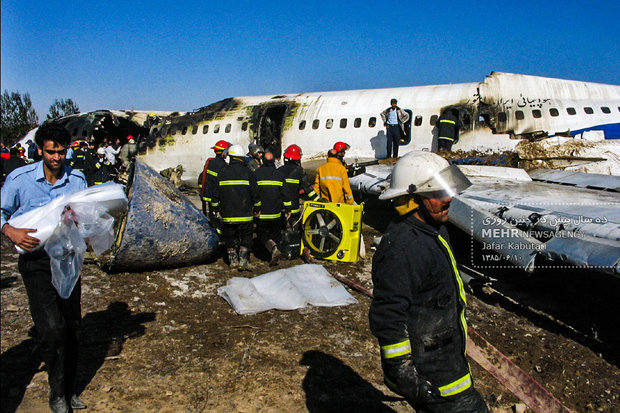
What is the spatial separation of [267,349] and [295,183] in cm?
376

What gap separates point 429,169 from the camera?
236 centimetres

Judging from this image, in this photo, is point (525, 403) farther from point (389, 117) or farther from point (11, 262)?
point (389, 117)

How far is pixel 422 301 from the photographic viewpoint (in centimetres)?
223

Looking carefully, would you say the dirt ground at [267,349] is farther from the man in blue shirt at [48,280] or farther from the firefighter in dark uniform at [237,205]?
the firefighter in dark uniform at [237,205]

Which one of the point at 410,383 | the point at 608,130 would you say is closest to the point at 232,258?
the point at 410,383

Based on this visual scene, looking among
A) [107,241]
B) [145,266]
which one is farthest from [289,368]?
[145,266]

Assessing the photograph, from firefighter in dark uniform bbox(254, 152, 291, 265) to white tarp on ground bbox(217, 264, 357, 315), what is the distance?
105 centimetres

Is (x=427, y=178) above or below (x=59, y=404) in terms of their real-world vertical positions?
above

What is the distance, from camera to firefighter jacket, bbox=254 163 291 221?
727 cm

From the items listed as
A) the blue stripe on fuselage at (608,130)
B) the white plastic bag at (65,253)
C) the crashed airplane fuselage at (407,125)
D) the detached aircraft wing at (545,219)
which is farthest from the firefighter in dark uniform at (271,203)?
the blue stripe on fuselage at (608,130)

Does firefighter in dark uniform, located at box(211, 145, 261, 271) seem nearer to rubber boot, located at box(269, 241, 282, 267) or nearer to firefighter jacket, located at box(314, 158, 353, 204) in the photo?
rubber boot, located at box(269, 241, 282, 267)

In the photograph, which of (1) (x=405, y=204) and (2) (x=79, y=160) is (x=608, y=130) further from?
(2) (x=79, y=160)

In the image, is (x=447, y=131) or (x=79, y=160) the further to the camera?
(x=79, y=160)

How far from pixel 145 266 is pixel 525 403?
509 cm
